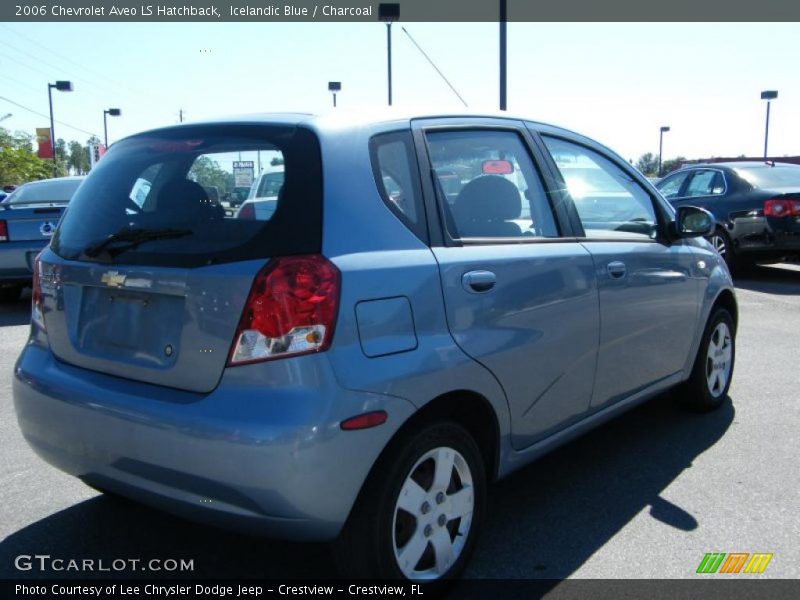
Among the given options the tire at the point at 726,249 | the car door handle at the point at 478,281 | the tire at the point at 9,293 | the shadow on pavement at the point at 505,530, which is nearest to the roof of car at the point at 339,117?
the car door handle at the point at 478,281

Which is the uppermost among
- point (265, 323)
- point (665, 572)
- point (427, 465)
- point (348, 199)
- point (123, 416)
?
point (348, 199)

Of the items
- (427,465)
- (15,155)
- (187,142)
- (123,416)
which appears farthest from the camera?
(15,155)

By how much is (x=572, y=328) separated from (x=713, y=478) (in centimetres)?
127

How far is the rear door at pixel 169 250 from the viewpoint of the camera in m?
2.31

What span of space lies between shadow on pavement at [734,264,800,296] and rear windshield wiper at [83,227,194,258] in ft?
29.8

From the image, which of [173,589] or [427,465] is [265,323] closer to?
[427,465]

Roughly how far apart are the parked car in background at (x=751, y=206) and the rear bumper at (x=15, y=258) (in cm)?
872

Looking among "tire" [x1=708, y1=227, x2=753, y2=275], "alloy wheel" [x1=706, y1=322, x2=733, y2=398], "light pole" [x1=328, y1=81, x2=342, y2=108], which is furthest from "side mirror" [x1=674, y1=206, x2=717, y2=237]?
"light pole" [x1=328, y1=81, x2=342, y2=108]

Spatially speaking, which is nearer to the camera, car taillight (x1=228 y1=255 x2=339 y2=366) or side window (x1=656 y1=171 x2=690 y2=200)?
car taillight (x1=228 y1=255 x2=339 y2=366)

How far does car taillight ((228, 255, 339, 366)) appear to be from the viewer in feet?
7.28

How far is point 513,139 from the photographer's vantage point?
3.26 meters

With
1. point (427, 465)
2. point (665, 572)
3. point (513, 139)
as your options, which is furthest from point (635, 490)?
point (513, 139)

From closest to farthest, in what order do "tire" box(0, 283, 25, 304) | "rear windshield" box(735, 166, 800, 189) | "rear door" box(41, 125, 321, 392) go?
1. "rear door" box(41, 125, 321, 392)
2. "tire" box(0, 283, 25, 304)
3. "rear windshield" box(735, 166, 800, 189)

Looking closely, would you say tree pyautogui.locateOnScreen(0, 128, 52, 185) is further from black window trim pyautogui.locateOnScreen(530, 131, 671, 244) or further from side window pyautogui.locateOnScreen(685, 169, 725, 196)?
black window trim pyautogui.locateOnScreen(530, 131, 671, 244)
